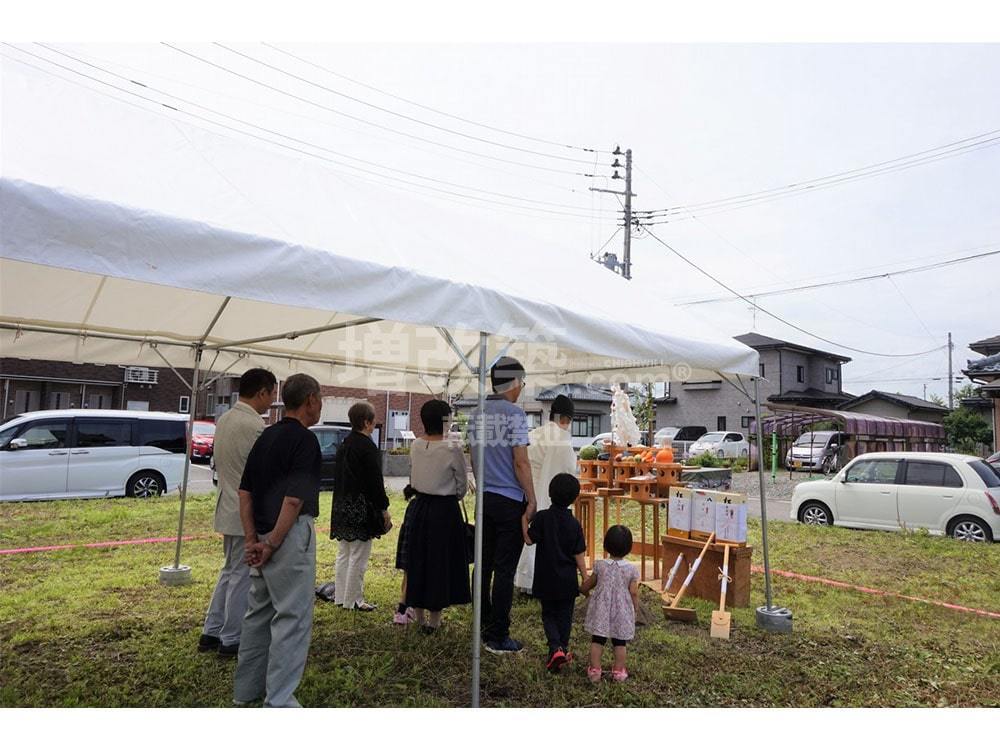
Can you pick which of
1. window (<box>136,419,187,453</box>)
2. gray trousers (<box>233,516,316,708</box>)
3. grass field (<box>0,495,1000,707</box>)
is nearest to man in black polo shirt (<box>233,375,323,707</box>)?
gray trousers (<box>233,516,316,708</box>)

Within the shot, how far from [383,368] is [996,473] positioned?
8.42m

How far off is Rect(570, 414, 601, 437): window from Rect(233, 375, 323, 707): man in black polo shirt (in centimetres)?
3544

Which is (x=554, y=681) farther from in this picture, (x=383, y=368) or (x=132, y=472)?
(x=132, y=472)

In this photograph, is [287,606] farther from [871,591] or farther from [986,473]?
[986,473]

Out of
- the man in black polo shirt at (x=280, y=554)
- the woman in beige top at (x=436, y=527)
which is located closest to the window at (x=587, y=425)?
the woman in beige top at (x=436, y=527)

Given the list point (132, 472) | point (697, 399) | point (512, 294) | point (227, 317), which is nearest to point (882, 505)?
point (512, 294)

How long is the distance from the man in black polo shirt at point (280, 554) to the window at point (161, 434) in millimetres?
9709

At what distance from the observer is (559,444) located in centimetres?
511

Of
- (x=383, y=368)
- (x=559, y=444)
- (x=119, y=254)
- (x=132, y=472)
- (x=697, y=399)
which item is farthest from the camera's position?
(x=697, y=399)

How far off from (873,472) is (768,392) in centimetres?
2504

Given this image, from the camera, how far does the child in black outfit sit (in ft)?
11.9

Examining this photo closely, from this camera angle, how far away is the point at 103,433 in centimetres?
1118

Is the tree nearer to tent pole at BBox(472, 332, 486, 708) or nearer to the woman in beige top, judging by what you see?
the woman in beige top

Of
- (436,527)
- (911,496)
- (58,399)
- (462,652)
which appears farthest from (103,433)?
(58,399)
